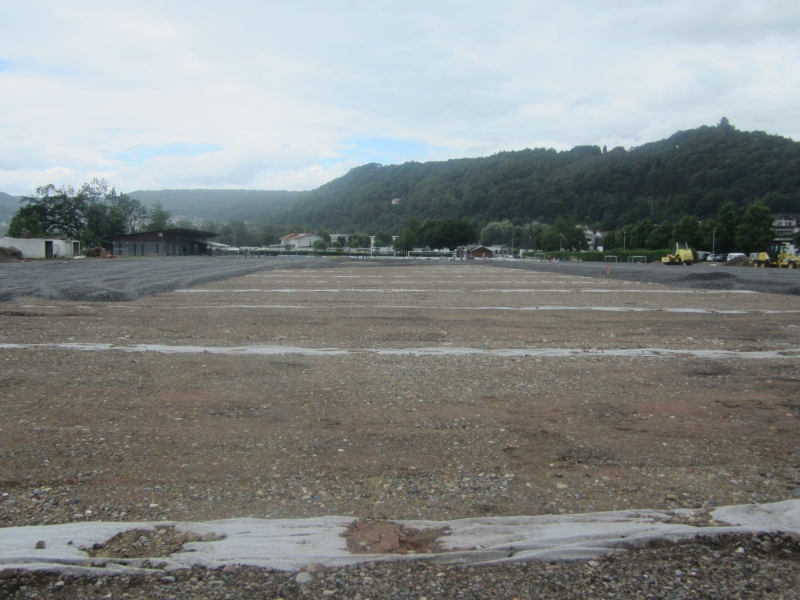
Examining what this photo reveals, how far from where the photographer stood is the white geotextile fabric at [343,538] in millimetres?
3424

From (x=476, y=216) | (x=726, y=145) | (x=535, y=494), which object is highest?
(x=726, y=145)

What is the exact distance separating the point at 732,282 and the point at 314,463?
26.8m

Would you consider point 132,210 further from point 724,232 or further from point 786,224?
point 786,224

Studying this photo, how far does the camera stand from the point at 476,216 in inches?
7126

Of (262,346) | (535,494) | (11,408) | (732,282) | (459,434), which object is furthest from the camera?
(732,282)

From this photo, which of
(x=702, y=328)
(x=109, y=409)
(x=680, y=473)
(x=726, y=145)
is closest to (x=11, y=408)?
(x=109, y=409)

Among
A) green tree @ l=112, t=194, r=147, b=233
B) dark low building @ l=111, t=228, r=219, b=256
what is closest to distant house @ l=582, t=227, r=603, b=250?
dark low building @ l=111, t=228, r=219, b=256

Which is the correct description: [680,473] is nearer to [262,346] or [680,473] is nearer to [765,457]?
[765,457]

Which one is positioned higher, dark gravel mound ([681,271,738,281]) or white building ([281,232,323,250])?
white building ([281,232,323,250])

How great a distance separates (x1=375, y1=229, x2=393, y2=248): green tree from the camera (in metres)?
164

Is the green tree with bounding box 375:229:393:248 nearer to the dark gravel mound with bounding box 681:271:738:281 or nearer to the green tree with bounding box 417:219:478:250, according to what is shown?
the green tree with bounding box 417:219:478:250

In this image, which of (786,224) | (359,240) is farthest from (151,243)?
(786,224)

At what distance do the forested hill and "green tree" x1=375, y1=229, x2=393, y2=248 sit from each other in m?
18.2

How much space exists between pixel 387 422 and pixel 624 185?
170 m
